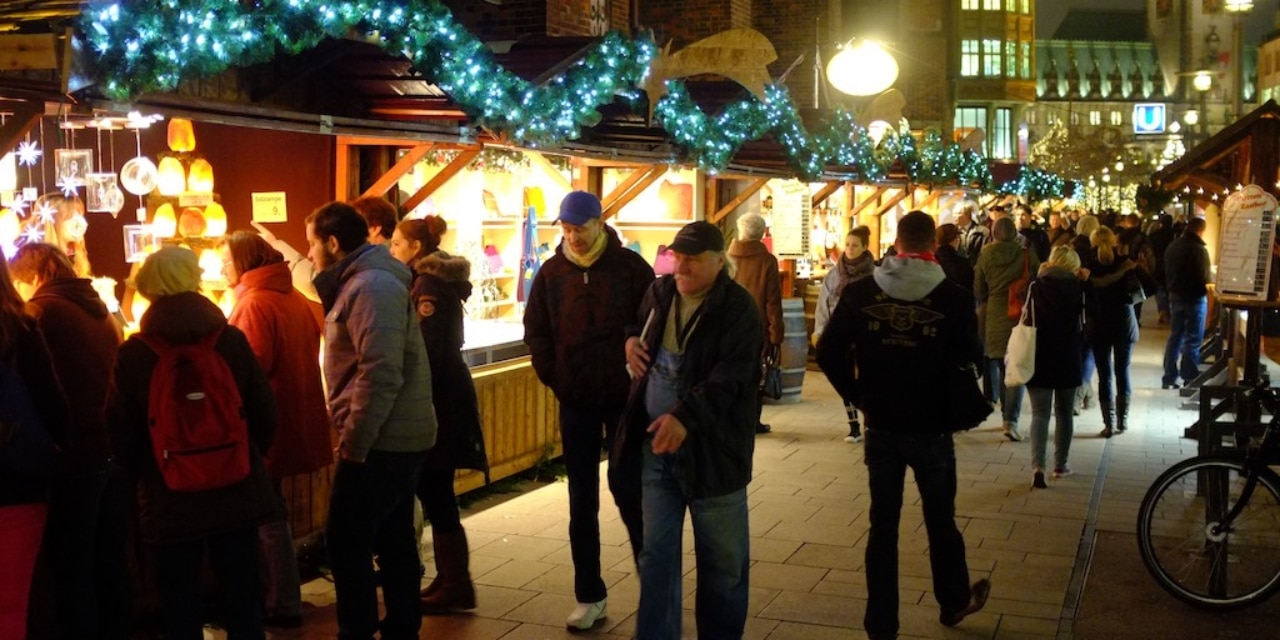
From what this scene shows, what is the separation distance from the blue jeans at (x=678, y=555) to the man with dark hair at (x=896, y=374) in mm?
882

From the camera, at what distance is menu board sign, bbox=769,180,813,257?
16.0m

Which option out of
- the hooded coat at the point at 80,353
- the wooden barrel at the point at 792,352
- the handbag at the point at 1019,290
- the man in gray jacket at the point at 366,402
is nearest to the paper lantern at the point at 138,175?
the hooded coat at the point at 80,353

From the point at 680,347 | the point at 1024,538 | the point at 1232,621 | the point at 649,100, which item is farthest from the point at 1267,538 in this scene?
the point at 649,100

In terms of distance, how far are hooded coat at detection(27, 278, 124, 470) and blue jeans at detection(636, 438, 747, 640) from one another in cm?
213

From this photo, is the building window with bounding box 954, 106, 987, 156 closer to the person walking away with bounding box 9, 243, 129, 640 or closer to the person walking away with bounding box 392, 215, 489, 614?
the person walking away with bounding box 392, 215, 489, 614

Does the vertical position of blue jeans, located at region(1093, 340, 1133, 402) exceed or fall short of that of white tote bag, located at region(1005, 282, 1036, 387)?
it falls short

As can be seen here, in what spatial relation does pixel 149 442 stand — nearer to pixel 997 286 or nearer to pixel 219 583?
pixel 219 583

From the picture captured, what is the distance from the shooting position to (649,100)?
1069 cm

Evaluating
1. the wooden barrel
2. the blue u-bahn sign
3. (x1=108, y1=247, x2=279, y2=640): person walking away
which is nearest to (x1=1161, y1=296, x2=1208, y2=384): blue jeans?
the wooden barrel

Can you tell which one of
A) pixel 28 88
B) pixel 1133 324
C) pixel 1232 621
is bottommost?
pixel 1232 621

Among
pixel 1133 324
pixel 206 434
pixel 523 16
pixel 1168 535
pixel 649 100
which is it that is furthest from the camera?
pixel 523 16

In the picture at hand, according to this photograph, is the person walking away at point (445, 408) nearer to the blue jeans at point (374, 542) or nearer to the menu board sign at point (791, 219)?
the blue jeans at point (374, 542)

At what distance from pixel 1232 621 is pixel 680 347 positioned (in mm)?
3245

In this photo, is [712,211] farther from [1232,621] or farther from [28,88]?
[28,88]
